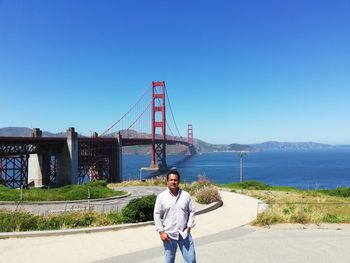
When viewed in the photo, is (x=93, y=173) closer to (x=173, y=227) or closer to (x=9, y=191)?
(x=9, y=191)

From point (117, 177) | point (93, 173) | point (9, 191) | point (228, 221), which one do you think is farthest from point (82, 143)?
point (228, 221)

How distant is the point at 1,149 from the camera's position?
42.8m

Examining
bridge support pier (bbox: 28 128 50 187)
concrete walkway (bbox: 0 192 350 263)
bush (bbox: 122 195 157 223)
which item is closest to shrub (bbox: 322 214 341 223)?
concrete walkway (bbox: 0 192 350 263)

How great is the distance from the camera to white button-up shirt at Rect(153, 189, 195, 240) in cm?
543

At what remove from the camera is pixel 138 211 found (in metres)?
12.1

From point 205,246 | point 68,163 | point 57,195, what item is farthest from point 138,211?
point 68,163

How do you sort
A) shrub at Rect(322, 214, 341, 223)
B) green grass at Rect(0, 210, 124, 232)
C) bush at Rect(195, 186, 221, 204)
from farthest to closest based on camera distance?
bush at Rect(195, 186, 221, 204) < shrub at Rect(322, 214, 341, 223) < green grass at Rect(0, 210, 124, 232)

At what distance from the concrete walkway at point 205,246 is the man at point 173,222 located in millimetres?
2161

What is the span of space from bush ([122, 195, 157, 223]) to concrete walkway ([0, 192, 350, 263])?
797 mm

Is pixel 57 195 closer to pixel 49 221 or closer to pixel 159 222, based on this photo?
pixel 49 221

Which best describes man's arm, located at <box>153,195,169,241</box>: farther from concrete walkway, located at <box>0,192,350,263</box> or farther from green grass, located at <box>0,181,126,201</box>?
green grass, located at <box>0,181,126,201</box>

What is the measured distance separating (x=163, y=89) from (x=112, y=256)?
347 ft

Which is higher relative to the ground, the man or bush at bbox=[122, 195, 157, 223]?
the man

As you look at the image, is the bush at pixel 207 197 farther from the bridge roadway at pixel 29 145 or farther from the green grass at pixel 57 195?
the bridge roadway at pixel 29 145
